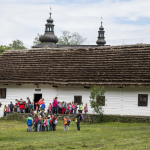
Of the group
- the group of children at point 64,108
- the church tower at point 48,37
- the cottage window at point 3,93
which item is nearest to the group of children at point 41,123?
the group of children at point 64,108

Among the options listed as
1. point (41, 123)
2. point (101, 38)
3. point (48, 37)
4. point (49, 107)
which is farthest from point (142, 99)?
point (101, 38)

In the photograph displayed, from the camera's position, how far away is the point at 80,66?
36.2 metres

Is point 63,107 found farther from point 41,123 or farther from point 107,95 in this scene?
point 41,123

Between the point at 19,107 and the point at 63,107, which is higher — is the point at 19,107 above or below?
below

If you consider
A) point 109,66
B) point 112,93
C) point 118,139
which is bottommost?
point 118,139

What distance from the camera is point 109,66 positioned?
115 ft

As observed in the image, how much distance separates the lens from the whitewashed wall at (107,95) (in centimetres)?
3306

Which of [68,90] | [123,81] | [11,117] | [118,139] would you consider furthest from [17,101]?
[118,139]

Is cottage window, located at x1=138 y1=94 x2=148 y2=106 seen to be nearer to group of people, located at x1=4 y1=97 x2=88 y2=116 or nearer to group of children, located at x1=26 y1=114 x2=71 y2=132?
group of people, located at x1=4 y1=97 x2=88 y2=116

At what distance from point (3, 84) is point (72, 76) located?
8.01 meters

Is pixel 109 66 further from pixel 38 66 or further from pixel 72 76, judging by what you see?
pixel 38 66

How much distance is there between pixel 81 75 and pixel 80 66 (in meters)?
1.59

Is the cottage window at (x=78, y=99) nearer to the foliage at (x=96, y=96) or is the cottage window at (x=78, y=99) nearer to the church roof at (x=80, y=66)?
the church roof at (x=80, y=66)

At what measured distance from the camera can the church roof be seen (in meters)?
33.5
